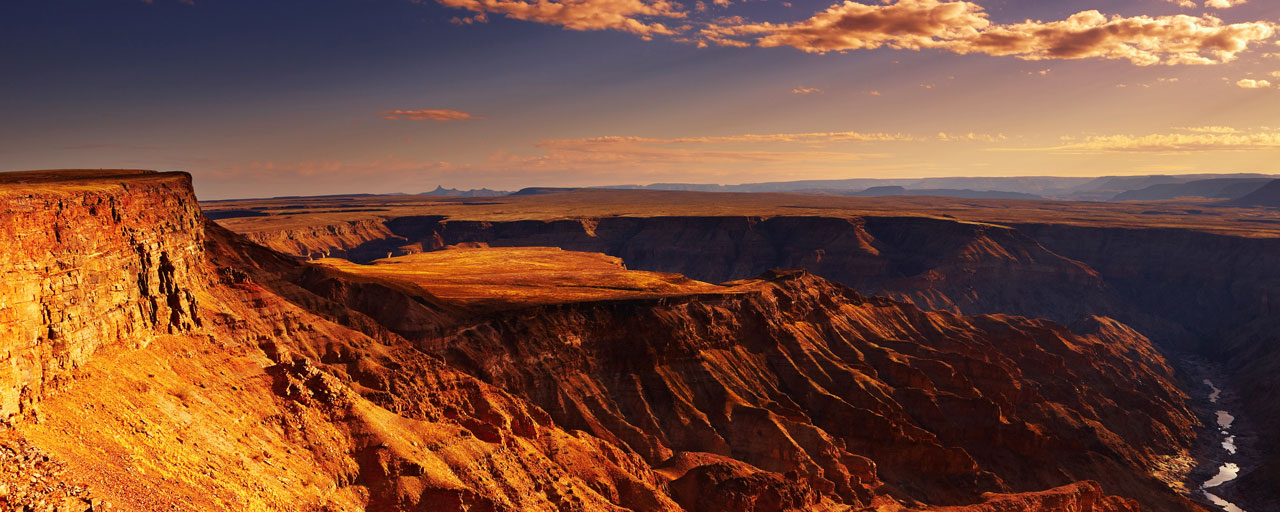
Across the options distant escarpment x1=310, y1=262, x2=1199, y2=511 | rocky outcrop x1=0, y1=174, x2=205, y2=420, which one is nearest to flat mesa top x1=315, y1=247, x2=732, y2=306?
distant escarpment x1=310, y1=262, x2=1199, y2=511

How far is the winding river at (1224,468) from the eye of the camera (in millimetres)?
100188

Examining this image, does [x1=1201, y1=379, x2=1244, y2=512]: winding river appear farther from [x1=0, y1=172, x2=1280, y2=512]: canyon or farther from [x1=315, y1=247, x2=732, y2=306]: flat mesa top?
[x1=315, y1=247, x2=732, y2=306]: flat mesa top

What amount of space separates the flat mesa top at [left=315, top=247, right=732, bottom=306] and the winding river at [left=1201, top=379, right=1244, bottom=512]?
74.5m

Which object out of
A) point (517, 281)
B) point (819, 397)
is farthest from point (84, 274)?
point (517, 281)

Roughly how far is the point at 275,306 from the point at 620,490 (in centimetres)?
3143

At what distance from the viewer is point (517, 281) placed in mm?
122500

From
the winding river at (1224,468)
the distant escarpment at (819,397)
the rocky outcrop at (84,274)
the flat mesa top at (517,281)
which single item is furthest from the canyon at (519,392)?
the winding river at (1224,468)

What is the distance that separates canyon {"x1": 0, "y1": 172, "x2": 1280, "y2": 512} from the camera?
112 feet

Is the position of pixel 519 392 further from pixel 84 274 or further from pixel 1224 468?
pixel 1224 468

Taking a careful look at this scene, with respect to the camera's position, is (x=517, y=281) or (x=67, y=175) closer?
(x=67, y=175)

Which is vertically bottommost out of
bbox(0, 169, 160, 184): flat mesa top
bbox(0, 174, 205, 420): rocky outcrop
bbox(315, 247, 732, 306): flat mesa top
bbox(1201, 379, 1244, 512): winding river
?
bbox(1201, 379, 1244, 512): winding river

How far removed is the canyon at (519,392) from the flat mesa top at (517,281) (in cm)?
138

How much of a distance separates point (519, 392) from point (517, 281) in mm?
47856

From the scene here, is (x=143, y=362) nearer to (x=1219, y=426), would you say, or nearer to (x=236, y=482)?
(x=236, y=482)
